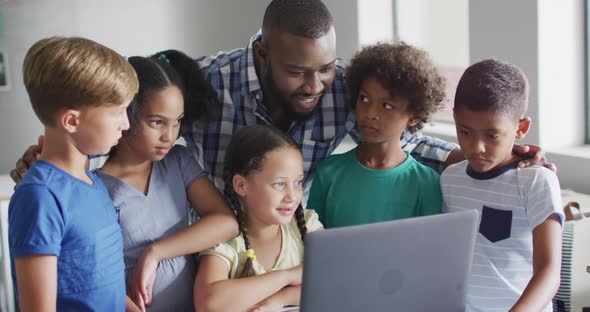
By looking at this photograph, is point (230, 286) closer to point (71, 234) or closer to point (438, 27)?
point (71, 234)

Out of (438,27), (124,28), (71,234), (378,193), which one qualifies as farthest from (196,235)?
(124,28)

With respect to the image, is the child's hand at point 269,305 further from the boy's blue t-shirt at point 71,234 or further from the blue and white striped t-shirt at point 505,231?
the blue and white striped t-shirt at point 505,231

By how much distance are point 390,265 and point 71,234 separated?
22.1 inches

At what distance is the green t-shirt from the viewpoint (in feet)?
5.46

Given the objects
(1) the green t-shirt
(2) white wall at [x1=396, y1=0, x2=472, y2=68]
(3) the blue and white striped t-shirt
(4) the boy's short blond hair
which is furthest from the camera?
(2) white wall at [x1=396, y1=0, x2=472, y2=68]

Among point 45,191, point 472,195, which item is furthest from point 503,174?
point 45,191

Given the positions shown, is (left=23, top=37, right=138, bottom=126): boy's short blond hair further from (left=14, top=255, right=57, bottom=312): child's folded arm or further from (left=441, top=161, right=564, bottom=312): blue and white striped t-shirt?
(left=441, top=161, right=564, bottom=312): blue and white striped t-shirt

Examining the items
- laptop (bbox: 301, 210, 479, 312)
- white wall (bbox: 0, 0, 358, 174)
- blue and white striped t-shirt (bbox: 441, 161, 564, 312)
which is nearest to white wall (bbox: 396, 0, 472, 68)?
white wall (bbox: 0, 0, 358, 174)

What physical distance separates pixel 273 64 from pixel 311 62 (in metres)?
0.13

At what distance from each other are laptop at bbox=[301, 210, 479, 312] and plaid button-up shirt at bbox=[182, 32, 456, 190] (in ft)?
2.35

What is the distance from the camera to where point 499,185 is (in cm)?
151

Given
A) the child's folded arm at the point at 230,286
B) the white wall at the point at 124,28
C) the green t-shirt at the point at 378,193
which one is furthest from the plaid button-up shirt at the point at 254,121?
the white wall at the point at 124,28

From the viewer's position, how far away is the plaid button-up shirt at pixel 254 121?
1908 mm

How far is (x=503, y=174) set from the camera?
1.51 metres
